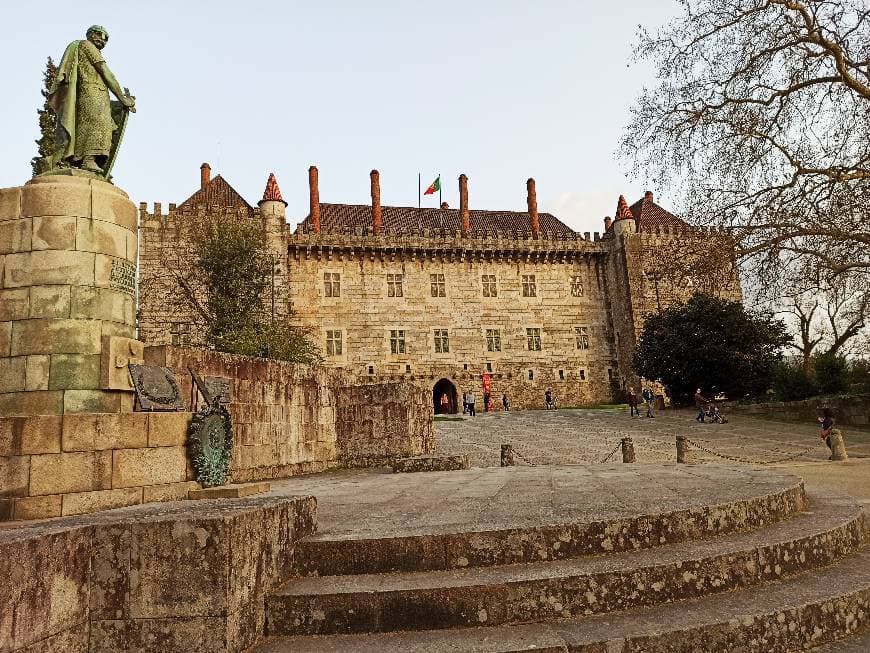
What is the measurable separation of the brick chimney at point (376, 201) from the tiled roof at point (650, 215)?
1851cm

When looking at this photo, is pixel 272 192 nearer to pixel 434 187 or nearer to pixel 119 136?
pixel 434 187

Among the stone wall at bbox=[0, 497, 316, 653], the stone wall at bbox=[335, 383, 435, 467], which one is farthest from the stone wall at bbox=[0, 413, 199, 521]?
the stone wall at bbox=[335, 383, 435, 467]

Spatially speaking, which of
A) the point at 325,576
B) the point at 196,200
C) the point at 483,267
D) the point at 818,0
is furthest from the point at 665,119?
the point at 196,200

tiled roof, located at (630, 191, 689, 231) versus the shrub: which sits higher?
tiled roof, located at (630, 191, 689, 231)

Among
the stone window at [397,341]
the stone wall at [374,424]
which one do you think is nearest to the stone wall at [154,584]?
the stone wall at [374,424]

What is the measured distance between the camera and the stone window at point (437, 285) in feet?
124

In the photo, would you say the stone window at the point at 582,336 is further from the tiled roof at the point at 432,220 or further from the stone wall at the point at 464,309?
the tiled roof at the point at 432,220

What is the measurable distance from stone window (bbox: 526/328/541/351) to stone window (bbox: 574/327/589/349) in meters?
2.69

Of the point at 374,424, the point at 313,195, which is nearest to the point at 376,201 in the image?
the point at 313,195

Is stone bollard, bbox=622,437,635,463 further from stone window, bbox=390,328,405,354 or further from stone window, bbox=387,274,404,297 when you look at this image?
stone window, bbox=387,274,404,297

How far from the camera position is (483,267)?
38531 mm

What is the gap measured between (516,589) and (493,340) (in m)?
35.0

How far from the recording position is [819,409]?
1950 cm

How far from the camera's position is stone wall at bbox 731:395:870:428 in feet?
58.8
